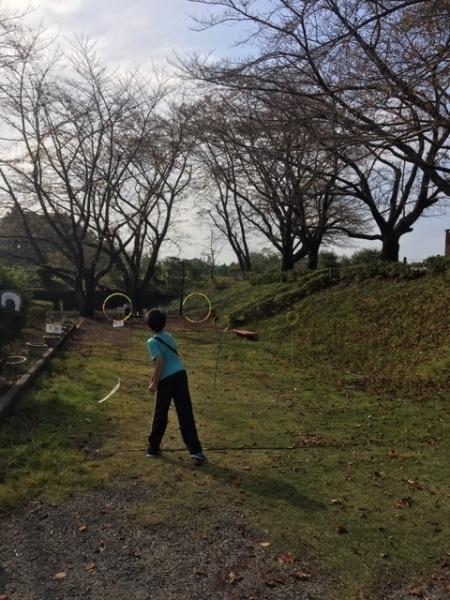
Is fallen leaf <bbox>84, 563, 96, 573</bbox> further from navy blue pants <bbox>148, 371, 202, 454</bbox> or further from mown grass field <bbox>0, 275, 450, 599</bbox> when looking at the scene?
navy blue pants <bbox>148, 371, 202, 454</bbox>

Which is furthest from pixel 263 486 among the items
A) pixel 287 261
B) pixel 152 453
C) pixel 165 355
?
pixel 287 261

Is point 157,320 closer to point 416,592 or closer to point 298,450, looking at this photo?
point 298,450

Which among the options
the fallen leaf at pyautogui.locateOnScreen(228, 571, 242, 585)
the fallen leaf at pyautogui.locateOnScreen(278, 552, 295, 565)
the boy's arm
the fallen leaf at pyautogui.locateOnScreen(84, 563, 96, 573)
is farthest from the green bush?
the fallen leaf at pyautogui.locateOnScreen(84, 563, 96, 573)

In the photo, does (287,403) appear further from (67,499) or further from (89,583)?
(89,583)

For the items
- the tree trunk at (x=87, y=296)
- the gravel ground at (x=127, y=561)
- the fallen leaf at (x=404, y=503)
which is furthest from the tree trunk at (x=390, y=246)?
the gravel ground at (x=127, y=561)

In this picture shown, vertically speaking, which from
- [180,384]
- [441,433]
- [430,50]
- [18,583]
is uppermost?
[430,50]

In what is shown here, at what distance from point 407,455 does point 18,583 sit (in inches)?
153

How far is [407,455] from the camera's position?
5938 millimetres

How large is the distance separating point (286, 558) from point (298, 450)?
7.77 feet

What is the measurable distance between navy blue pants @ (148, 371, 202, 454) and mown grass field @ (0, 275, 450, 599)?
183 millimetres

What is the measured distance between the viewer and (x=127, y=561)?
370 cm

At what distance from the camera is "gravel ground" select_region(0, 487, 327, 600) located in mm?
3375

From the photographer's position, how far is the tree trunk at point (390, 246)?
21.5 m

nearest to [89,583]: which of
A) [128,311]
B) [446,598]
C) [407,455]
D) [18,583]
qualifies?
[18,583]
